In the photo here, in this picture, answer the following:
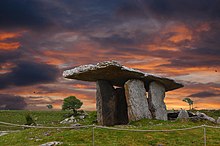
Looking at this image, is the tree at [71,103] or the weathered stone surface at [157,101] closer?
the weathered stone surface at [157,101]

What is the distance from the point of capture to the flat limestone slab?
3062 cm

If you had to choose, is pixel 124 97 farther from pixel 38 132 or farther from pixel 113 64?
pixel 38 132

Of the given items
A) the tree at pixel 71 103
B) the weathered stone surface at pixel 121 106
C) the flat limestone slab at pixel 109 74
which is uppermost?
the flat limestone slab at pixel 109 74

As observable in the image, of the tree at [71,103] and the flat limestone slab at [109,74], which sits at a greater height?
the flat limestone slab at [109,74]

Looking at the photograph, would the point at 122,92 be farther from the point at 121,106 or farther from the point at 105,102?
the point at 105,102

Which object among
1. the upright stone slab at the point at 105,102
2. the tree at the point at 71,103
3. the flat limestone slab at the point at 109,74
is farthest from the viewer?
the tree at the point at 71,103

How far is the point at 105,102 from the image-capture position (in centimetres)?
3362

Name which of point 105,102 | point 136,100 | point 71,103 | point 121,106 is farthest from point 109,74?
point 71,103

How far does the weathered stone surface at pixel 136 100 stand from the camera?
32.3 meters

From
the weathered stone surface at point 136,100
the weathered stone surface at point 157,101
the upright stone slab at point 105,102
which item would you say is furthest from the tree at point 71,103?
the weathered stone surface at point 136,100

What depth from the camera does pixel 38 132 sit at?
27.6 metres

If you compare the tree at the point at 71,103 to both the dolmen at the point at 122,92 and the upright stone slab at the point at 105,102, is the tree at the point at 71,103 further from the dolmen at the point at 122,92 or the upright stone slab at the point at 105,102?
the upright stone slab at the point at 105,102

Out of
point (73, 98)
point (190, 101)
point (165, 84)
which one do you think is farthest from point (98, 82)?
point (190, 101)

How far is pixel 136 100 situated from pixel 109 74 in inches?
119
